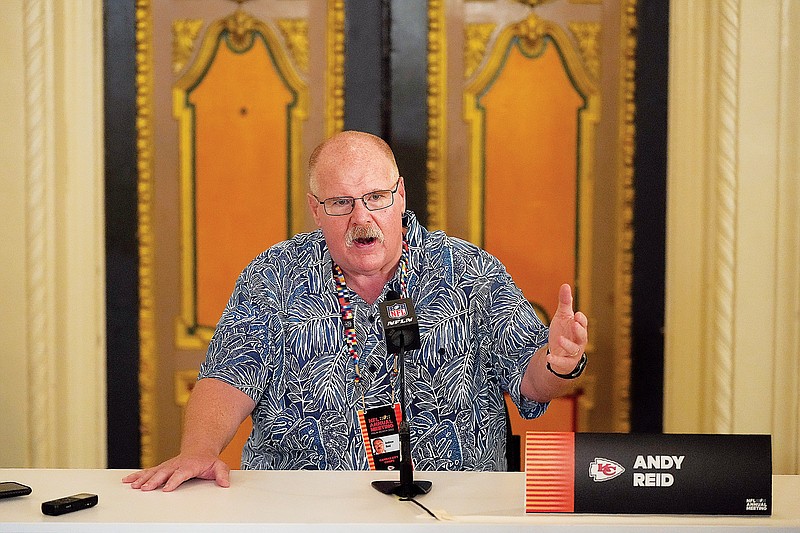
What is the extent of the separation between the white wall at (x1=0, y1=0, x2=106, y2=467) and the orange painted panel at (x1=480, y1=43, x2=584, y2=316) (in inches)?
58.6

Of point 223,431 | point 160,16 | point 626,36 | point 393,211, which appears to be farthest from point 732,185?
point 160,16

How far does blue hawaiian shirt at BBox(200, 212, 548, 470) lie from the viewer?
2.43m

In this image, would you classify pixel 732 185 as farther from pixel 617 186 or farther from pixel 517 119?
pixel 517 119

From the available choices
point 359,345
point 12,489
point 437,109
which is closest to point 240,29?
point 437,109

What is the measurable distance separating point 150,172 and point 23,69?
57 centimetres

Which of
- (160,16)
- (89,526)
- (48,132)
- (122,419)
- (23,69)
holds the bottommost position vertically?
(122,419)

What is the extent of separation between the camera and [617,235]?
141 inches

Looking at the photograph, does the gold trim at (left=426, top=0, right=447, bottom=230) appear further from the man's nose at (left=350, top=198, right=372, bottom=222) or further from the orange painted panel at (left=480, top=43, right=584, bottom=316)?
the man's nose at (left=350, top=198, right=372, bottom=222)

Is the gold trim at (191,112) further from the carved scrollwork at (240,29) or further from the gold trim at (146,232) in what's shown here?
the gold trim at (146,232)

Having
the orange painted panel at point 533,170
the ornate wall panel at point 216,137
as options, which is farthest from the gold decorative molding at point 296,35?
the orange painted panel at point 533,170

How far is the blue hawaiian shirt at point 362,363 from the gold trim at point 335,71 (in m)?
1.05

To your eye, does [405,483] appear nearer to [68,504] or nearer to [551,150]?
[68,504]

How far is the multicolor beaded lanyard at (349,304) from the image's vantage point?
247 centimetres

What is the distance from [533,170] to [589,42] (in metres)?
0.52
